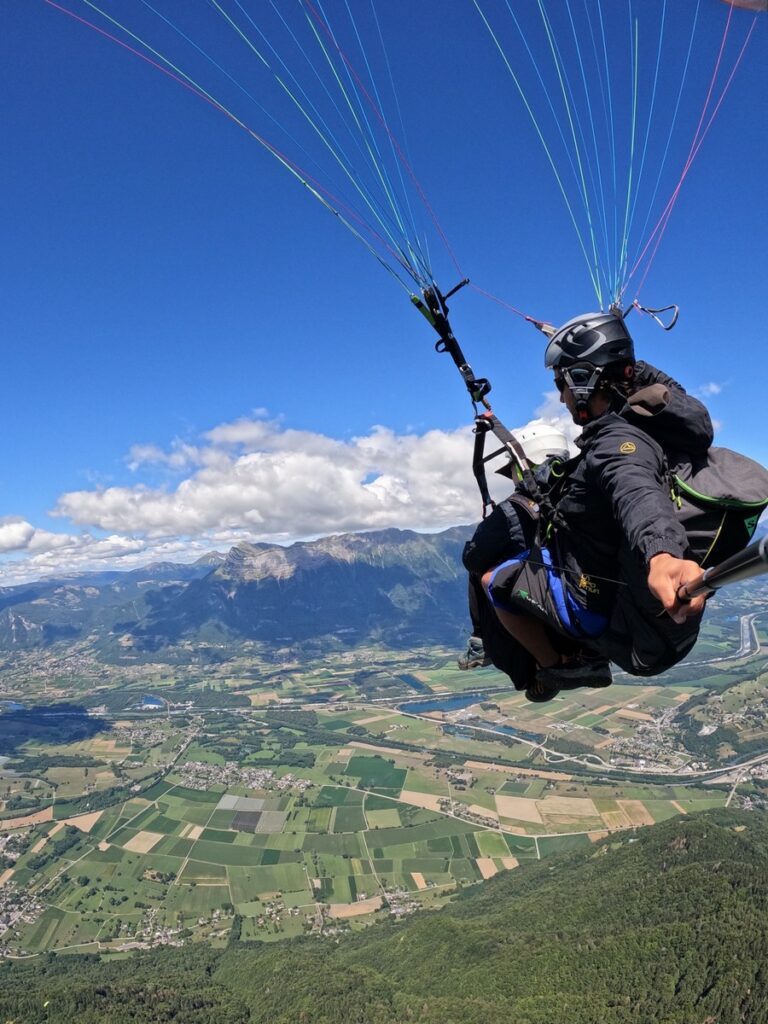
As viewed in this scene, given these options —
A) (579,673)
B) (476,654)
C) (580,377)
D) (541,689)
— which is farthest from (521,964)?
(580,377)

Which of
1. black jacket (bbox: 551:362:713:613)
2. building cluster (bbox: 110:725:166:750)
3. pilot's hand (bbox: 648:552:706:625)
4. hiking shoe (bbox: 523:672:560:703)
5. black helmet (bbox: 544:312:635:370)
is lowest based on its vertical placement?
building cluster (bbox: 110:725:166:750)

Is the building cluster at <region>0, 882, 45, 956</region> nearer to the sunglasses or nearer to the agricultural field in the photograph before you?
the agricultural field

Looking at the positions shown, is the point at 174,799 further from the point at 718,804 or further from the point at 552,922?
the point at 718,804

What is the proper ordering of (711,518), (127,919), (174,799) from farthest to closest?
1. (174,799)
2. (127,919)
3. (711,518)

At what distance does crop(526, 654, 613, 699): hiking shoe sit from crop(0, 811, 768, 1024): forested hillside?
42.2 m

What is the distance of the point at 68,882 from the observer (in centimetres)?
6200

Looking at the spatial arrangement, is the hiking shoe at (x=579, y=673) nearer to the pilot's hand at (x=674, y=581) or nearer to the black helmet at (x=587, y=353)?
the black helmet at (x=587, y=353)

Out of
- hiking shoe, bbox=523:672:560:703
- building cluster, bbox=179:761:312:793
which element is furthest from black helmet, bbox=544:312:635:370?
building cluster, bbox=179:761:312:793

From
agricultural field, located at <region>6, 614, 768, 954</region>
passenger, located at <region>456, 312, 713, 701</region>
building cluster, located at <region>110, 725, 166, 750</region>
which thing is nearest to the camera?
passenger, located at <region>456, 312, 713, 701</region>

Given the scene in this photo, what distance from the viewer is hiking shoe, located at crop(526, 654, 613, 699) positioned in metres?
4.21

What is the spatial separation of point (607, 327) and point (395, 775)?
89590 millimetres

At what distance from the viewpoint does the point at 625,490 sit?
7.75 ft

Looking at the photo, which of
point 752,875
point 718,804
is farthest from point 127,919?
point 718,804

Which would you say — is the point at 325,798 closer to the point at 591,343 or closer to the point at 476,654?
the point at 476,654
